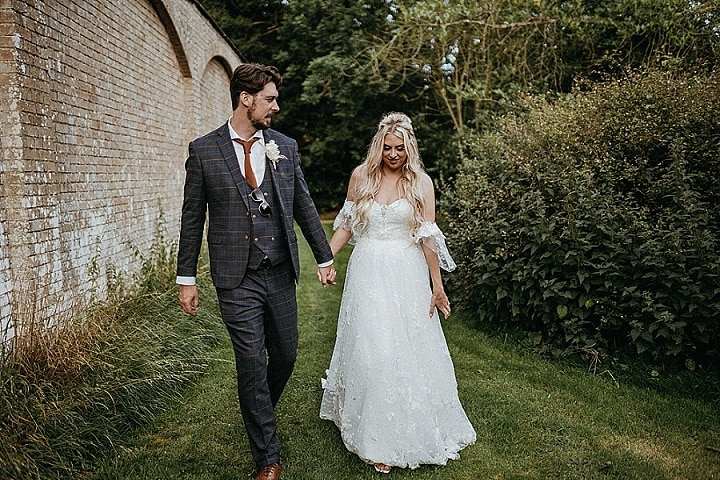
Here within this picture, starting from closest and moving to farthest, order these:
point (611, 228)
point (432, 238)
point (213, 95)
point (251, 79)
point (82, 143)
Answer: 1. point (251, 79)
2. point (432, 238)
3. point (611, 228)
4. point (82, 143)
5. point (213, 95)

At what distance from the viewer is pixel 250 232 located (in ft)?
10.7

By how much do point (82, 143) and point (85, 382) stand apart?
234cm

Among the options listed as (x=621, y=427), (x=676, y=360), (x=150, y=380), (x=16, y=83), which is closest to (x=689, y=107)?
(x=676, y=360)

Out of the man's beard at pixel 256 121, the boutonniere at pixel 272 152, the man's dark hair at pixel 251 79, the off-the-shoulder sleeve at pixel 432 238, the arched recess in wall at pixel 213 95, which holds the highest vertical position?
the arched recess in wall at pixel 213 95

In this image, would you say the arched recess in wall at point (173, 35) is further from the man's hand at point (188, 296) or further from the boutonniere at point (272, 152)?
the man's hand at point (188, 296)

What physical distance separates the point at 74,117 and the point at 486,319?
4295 mm

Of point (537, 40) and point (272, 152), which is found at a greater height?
point (537, 40)

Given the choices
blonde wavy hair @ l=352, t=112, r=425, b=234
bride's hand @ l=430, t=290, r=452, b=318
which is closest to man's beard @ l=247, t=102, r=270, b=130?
blonde wavy hair @ l=352, t=112, r=425, b=234

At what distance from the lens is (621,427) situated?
405cm

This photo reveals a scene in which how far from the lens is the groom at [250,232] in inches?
127

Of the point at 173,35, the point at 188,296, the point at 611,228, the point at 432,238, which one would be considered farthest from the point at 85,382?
the point at 173,35

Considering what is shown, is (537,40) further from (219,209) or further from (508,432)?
(219,209)

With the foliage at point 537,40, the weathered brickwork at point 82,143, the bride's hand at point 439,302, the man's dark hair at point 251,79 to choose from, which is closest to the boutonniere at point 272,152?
the man's dark hair at point 251,79

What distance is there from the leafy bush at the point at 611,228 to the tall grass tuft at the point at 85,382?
2996 mm
